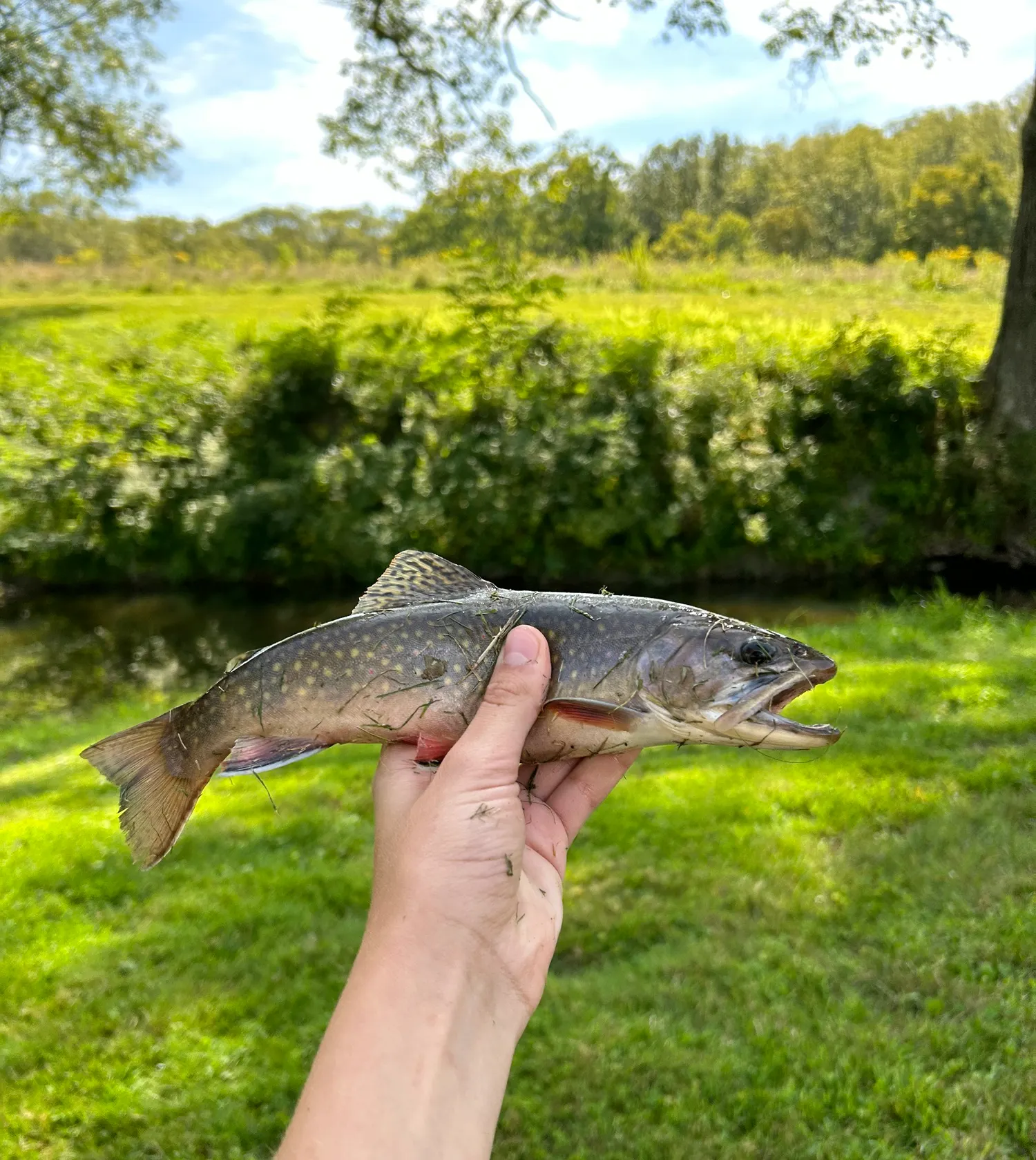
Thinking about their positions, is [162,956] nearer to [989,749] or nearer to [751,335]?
[989,749]

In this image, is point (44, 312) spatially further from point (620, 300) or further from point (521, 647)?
point (521, 647)

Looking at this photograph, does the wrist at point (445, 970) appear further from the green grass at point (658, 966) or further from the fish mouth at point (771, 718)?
the green grass at point (658, 966)

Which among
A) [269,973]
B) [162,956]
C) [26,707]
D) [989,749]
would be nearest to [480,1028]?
[269,973]

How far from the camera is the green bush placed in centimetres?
1530

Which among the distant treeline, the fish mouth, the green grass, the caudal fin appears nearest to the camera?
the fish mouth

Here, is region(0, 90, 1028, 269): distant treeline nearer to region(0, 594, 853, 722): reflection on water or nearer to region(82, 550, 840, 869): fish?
region(0, 594, 853, 722): reflection on water

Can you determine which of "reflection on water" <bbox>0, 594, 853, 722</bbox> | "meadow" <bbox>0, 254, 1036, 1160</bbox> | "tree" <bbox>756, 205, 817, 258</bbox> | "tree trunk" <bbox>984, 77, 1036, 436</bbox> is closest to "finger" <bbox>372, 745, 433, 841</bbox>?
"meadow" <bbox>0, 254, 1036, 1160</bbox>

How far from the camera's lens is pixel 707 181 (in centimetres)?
5878

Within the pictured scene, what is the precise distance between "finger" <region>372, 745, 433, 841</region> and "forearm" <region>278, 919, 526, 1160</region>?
47 centimetres

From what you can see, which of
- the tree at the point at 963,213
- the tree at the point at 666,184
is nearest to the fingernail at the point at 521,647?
the tree at the point at 963,213

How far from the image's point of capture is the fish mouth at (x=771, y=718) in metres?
2.44

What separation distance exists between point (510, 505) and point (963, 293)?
2034 cm

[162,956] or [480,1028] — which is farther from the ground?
[480,1028]

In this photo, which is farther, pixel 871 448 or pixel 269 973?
pixel 871 448
